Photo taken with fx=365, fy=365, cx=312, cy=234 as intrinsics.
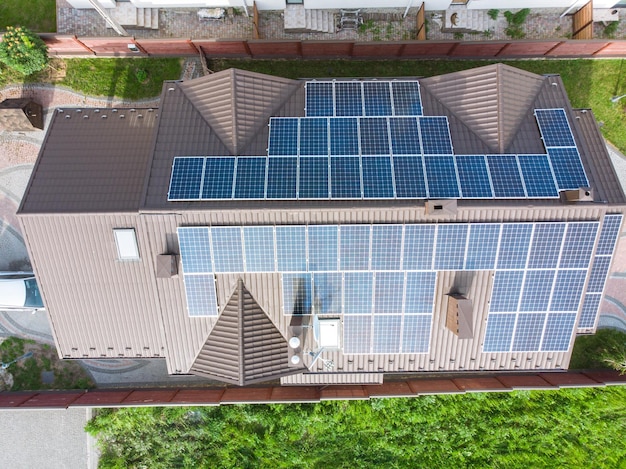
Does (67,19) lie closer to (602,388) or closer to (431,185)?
(431,185)

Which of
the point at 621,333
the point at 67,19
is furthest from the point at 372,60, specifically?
the point at 621,333

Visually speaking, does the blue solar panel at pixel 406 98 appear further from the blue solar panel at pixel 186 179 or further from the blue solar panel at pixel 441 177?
the blue solar panel at pixel 186 179

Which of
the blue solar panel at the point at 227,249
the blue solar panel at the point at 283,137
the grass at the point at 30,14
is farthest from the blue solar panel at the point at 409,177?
the grass at the point at 30,14

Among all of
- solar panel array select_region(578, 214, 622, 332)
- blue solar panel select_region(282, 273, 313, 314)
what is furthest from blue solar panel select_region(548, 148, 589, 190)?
blue solar panel select_region(282, 273, 313, 314)

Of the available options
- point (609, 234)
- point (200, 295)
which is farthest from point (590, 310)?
point (200, 295)

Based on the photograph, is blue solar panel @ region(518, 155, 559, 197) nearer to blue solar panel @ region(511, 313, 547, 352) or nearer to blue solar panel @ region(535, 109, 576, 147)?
blue solar panel @ region(535, 109, 576, 147)

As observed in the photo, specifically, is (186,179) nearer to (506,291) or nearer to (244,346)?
(244,346)

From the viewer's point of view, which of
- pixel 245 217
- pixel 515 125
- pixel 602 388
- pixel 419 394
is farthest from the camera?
pixel 602 388
